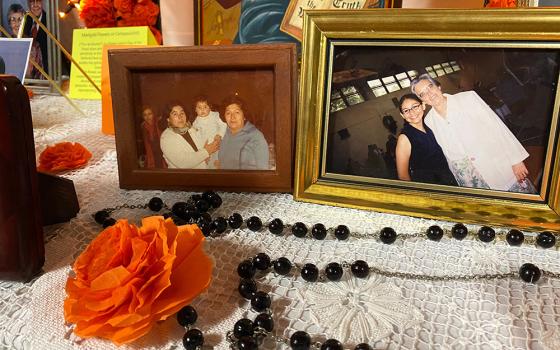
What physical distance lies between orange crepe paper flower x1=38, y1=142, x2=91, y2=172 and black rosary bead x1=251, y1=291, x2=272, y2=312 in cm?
51

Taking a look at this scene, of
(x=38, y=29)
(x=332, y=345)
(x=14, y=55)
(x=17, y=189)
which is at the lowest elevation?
(x=332, y=345)

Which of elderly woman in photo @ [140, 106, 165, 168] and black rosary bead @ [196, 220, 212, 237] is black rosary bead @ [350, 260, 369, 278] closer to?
black rosary bead @ [196, 220, 212, 237]

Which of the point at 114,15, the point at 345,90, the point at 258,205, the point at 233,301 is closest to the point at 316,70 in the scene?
the point at 345,90

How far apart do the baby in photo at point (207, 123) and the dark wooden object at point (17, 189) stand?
0.82 feet

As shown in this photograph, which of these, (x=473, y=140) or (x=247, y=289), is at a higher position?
(x=473, y=140)

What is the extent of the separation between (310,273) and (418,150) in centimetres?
23

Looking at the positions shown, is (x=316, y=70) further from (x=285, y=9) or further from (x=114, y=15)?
(x=114, y=15)

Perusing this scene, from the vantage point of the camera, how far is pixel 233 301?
1.45ft

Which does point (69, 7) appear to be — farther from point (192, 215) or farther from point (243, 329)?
point (243, 329)

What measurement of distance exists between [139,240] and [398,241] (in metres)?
0.32

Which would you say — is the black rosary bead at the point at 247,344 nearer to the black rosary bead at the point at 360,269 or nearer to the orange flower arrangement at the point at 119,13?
the black rosary bead at the point at 360,269

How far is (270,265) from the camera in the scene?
1.61ft

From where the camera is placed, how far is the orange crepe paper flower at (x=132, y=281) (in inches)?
14.3

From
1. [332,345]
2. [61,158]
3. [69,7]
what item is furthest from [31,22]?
[332,345]
